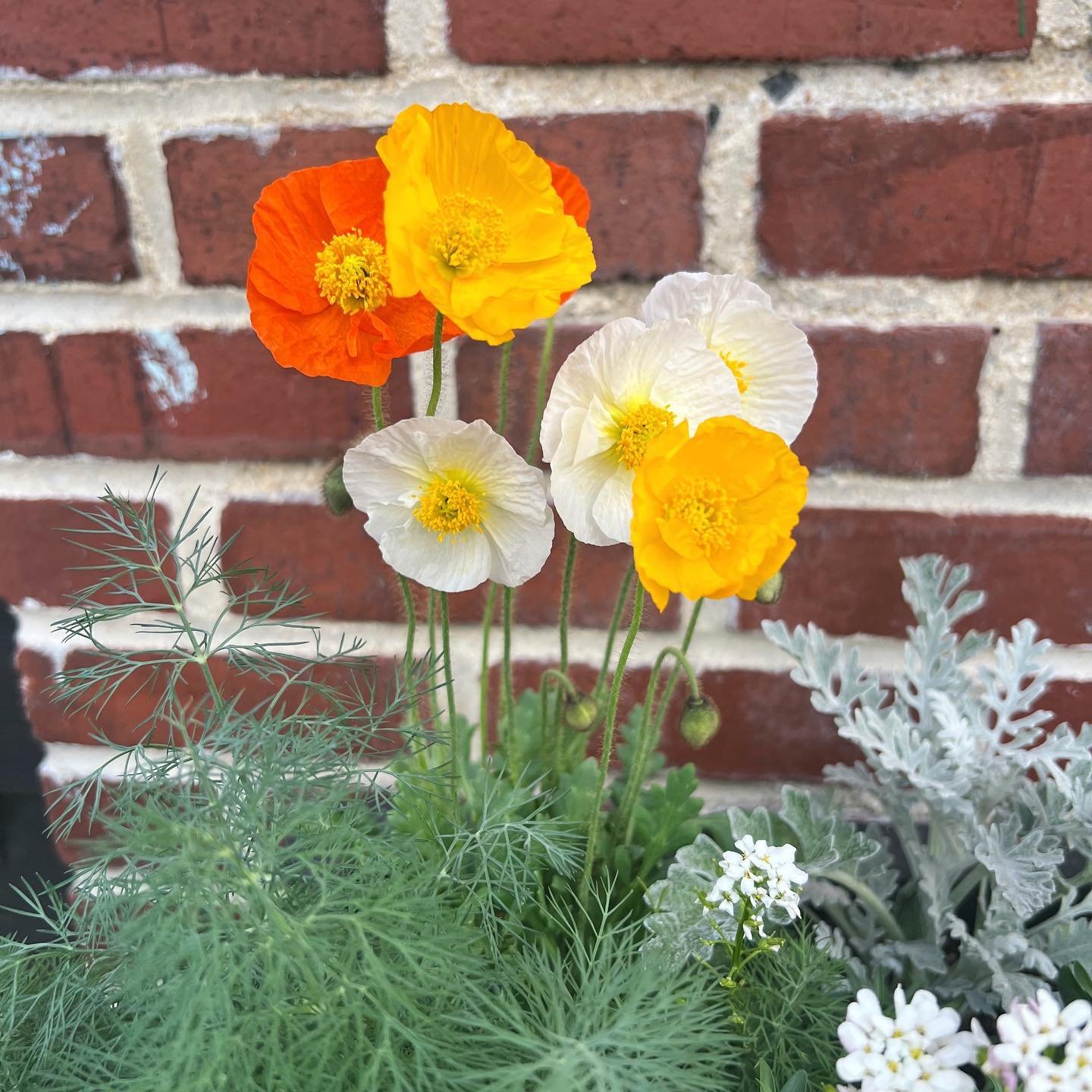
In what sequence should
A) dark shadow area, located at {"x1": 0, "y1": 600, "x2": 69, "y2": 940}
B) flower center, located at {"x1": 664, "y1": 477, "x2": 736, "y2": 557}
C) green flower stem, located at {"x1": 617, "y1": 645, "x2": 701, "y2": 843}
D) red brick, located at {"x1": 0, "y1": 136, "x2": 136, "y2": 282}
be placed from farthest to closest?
dark shadow area, located at {"x1": 0, "y1": 600, "x2": 69, "y2": 940} < red brick, located at {"x1": 0, "y1": 136, "x2": 136, "y2": 282} < green flower stem, located at {"x1": 617, "y1": 645, "x2": 701, "y2": 843} < flower center, located at {"x1": 664, "y1": 477, "x2": 736, "y2": 557}

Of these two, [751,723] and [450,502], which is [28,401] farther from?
[751,723]

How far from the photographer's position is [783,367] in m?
0.32

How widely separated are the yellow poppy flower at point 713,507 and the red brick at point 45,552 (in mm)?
375

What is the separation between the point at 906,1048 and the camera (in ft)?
0.97

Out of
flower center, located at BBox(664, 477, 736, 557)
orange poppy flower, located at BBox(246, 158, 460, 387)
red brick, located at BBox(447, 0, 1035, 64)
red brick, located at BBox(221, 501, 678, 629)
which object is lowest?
red brick, located at BBox(221, 501, 678, 629)

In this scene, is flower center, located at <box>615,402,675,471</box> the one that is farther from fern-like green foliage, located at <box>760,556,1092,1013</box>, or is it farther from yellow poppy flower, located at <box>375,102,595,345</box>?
fern-like green foliage, located at <box>760,556,1092,1013</box>

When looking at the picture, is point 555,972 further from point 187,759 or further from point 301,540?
point 301,540

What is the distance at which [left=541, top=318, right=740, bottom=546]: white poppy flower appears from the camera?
293 millimetres

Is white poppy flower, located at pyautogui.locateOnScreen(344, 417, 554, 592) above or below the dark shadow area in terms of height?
above

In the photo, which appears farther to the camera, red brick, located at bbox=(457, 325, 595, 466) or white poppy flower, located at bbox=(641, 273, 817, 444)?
red brick, located at bbox=(457, 325, 595, 466)

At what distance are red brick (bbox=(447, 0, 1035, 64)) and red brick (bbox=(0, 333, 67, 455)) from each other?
0.97 ft

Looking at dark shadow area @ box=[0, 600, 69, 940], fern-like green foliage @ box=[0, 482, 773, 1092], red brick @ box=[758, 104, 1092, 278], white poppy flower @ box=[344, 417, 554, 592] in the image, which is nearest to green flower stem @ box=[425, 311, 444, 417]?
white poppy flower @ box=[344, 417, 554, 592]

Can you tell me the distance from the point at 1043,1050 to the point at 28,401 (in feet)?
1.91

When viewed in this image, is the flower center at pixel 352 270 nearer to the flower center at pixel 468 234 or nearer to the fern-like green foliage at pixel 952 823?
the flower center at pixel 468 234
